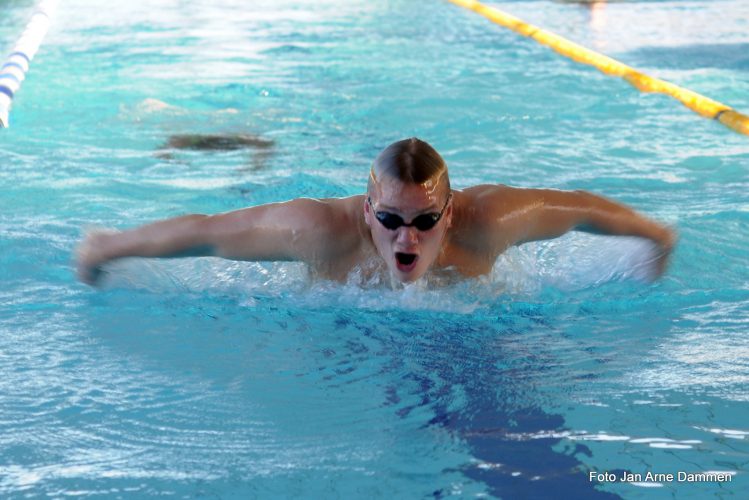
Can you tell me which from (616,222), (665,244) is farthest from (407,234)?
(665,244)

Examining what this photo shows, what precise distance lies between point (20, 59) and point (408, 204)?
605cm

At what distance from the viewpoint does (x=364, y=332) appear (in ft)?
9.77

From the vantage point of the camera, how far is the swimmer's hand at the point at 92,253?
9.43 ft

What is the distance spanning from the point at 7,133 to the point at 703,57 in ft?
17.4

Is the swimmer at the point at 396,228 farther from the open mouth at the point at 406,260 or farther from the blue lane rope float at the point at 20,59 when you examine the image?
the blue lane rope float at the point at 20,59

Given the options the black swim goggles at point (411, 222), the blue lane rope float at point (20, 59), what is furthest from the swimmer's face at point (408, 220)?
the blue lane rope float at point (20, 59)

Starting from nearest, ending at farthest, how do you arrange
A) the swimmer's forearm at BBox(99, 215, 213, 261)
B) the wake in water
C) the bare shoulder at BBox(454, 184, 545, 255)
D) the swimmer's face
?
the swimmer's face
the swimmer's forearm at BBox(99, 215, 213, 261)
the bare shoulder at BBox(454, 184, 545, 255)
the wake in water

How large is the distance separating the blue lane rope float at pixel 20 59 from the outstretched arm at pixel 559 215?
157 inches

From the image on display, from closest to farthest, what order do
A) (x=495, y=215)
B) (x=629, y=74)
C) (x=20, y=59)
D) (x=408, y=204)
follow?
(x=408, y=204)
(x=495, y=215)
(x=629, y=74)
(x=20, y=59)

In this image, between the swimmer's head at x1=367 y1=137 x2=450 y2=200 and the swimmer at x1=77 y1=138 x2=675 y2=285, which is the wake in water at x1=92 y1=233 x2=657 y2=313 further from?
the swimmer's head at x1=367 y1=137 x2=450 y2=200

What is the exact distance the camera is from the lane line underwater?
5.97 m

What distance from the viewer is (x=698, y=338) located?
2869 mm

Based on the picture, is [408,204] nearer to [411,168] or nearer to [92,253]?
[411,168]

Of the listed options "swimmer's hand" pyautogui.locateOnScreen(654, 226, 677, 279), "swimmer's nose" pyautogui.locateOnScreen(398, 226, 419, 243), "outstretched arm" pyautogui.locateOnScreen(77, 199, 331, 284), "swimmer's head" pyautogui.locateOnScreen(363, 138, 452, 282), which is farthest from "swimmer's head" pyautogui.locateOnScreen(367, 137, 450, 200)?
"swimmer's hand" pyautogui.locateOnScreen(654, 226, 677, 279)
